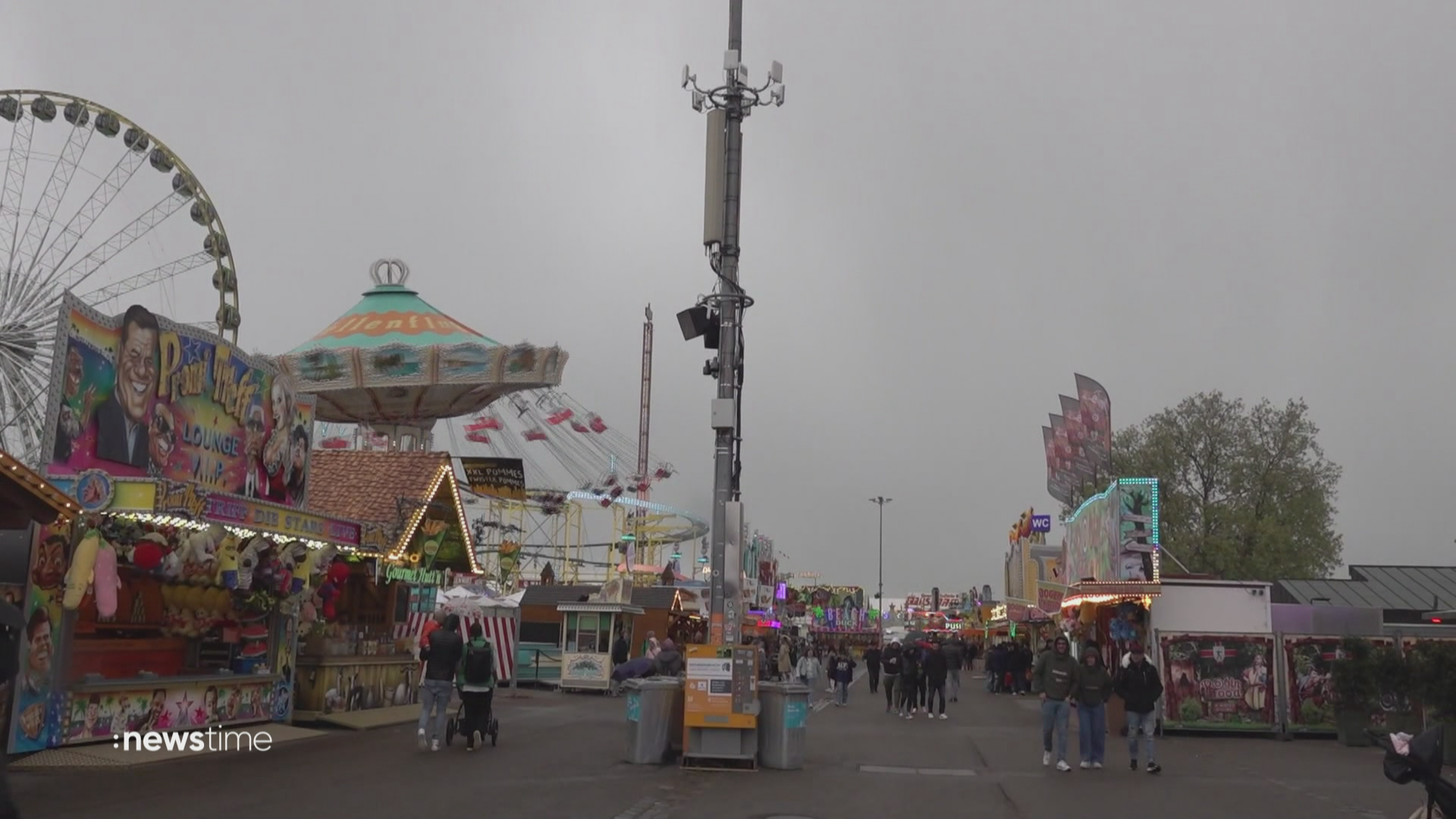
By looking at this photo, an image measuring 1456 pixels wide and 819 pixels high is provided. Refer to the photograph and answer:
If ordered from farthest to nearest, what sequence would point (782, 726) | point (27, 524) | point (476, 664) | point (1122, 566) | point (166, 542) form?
point (1122, 566) → point (476, 664) → point (782, 726) → point (166, 542) → point (27, 524)

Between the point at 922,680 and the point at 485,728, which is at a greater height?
the point at 922,680

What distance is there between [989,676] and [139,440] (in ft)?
102

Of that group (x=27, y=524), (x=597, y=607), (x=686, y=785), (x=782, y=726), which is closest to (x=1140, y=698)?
(x=782, y=726)

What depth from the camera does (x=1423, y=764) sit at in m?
8.00

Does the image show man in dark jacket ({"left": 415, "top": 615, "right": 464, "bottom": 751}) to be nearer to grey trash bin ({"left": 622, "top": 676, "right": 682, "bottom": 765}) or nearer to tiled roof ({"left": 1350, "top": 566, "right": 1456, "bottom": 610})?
grey trash bin ({"left": 622, "top": 676, "right": 682, "bottom": 765})

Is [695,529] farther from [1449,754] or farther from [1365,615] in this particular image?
[1449,754]

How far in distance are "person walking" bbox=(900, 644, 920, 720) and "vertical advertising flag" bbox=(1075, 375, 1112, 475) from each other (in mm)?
14315

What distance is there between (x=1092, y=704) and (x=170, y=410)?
11.5 meters

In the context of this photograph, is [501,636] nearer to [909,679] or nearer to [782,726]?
[909,679]

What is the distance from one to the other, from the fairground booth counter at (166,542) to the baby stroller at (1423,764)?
Answer: 37.6 feet

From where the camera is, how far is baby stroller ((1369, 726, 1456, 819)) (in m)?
8.01

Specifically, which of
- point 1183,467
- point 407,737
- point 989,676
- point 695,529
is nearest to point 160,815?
point 407,737

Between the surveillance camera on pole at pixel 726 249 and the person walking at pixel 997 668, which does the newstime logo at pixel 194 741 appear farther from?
the person walking at pixel 997 668

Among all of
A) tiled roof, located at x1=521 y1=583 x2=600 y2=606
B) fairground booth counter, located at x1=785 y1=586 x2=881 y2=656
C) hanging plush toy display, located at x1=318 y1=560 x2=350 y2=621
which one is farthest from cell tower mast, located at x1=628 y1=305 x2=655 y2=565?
hanging plush toy display, located at x1=318 y1=560 x2=350 y2=621
